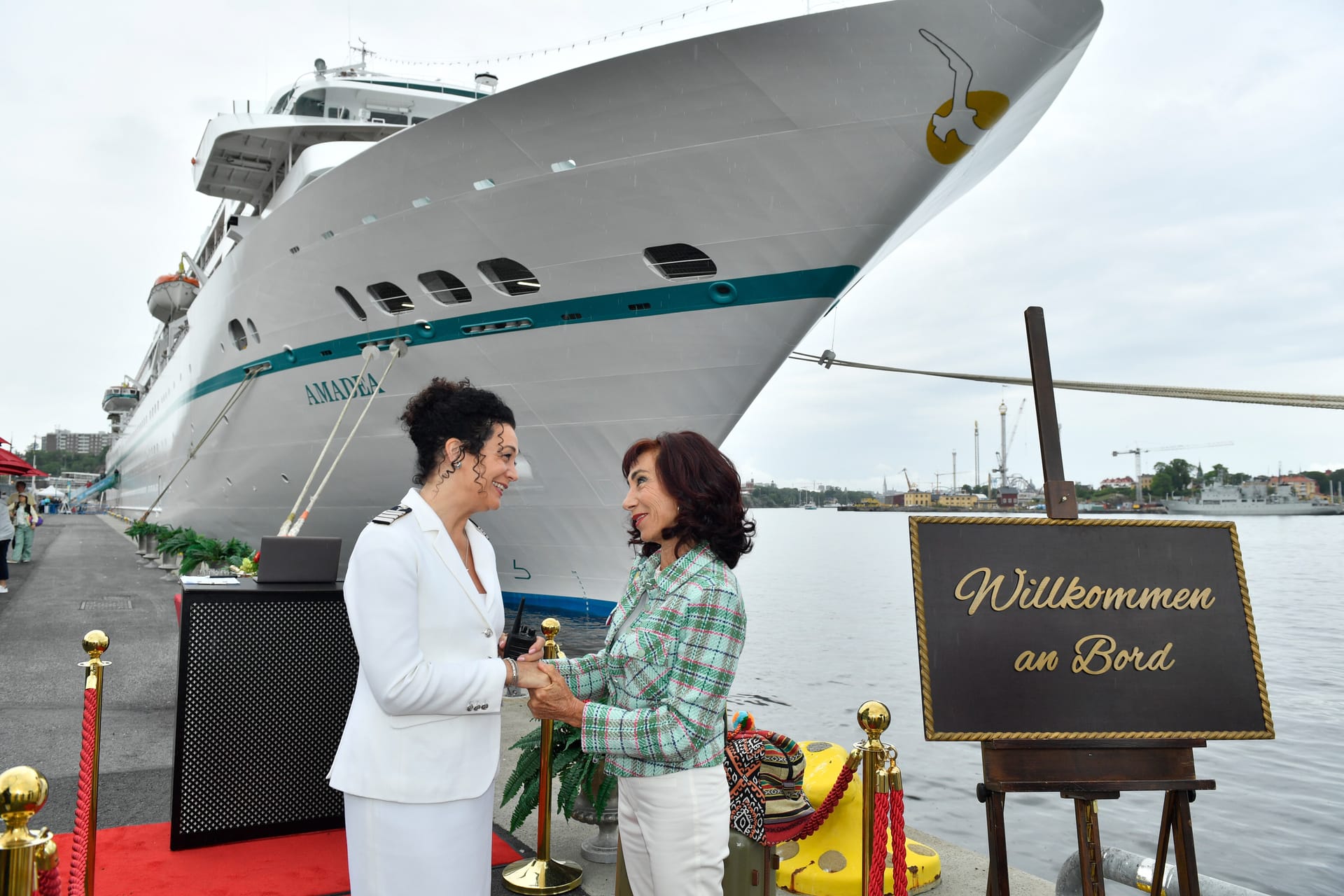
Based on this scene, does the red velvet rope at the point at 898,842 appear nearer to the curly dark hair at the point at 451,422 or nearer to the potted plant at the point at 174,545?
the curly dark hair at the point at 451,422

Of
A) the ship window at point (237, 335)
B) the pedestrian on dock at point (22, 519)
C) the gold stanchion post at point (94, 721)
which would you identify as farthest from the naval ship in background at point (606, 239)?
the gold stanchion post at point (94, 721)

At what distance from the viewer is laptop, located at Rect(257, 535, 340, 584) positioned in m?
3.61

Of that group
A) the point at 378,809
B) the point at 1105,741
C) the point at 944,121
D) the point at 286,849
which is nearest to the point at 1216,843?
the point at 1105,741

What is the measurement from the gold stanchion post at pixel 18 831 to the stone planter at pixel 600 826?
6.88ft

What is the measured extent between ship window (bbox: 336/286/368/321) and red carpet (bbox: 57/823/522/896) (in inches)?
313

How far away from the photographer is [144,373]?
40.5 meters

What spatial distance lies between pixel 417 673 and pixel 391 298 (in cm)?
948

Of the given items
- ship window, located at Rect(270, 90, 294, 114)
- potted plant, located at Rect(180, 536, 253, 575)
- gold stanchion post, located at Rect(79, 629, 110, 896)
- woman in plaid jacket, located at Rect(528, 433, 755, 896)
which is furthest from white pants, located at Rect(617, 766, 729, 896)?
ship window, located at Rect(270, 90, 294, 114)

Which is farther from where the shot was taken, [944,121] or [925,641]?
[944,121]

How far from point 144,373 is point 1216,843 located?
45.3 m

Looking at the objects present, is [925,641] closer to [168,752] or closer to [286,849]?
[286,849]

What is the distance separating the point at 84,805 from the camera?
235 cm

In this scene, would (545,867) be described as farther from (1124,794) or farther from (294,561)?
(1124,794)

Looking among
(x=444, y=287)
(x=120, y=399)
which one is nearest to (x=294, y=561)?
(x=444, y=287)
